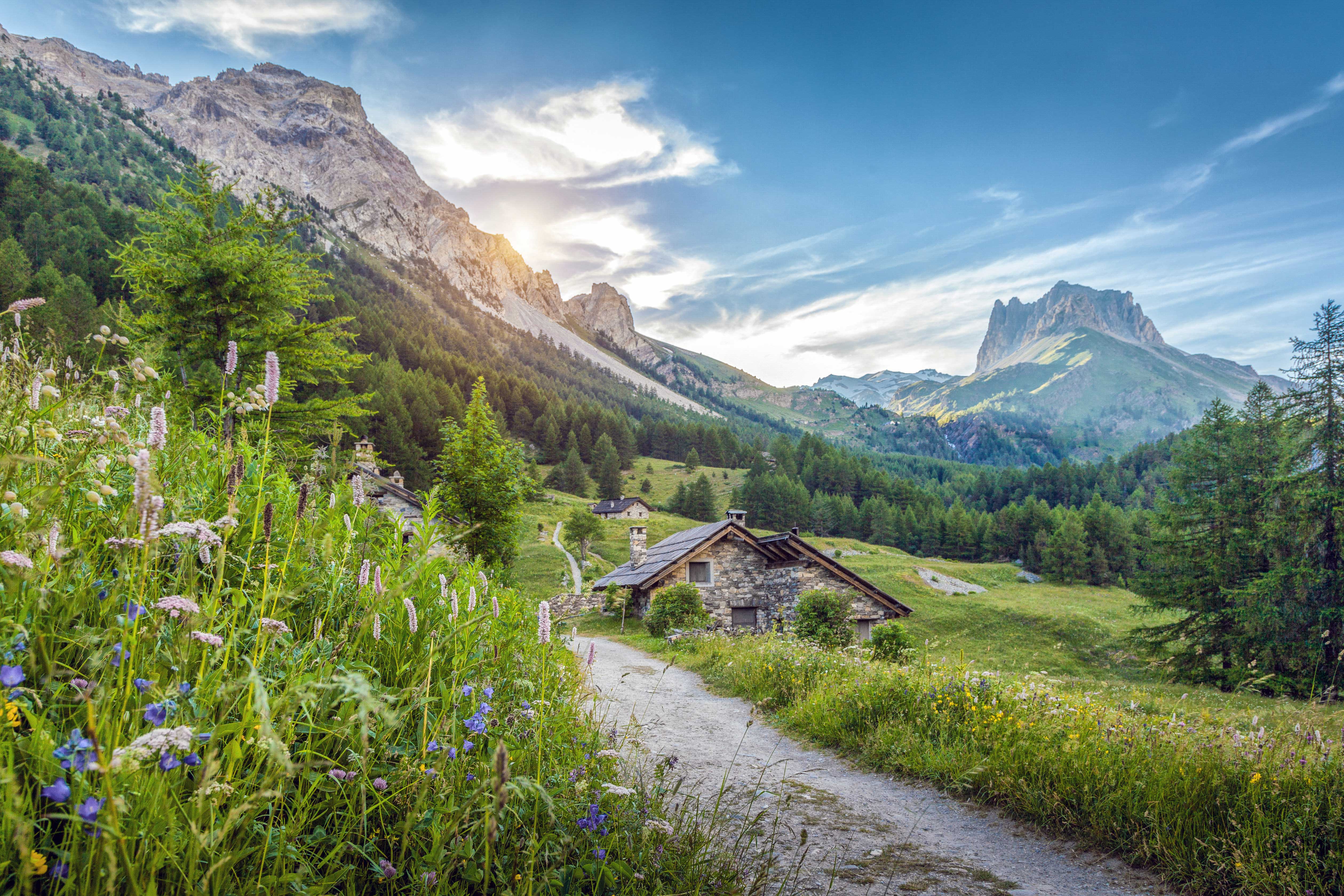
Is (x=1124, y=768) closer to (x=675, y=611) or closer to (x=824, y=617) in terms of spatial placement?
(x=824, y=617)

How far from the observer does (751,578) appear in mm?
29188

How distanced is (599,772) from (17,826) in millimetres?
2986

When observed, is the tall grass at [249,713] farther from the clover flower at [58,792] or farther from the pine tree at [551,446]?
the pine tree at [551,446]

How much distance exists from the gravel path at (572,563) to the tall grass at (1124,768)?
104 feet

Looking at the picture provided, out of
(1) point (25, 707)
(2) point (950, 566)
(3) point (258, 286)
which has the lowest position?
(2) point (950, 566)

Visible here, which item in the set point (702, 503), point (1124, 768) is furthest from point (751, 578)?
point (702, 503)

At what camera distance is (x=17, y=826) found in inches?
41.5

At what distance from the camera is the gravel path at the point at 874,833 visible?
3902 millimetres

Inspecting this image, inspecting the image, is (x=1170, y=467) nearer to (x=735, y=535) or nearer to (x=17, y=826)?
(x=735, y=535)

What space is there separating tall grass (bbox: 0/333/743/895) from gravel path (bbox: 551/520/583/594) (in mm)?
34666

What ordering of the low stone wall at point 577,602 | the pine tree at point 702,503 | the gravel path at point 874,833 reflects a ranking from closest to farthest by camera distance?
the gravel path at point 874,833 < the low stone wall at point 577,602 < the pine tree at point 702,503

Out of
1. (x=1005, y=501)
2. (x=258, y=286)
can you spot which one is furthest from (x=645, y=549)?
(x=1005, y=501)

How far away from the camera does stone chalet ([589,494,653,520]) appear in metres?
84.6

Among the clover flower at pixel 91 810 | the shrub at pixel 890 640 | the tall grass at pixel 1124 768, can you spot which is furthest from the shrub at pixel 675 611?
the clover flower at pixel 91 810
